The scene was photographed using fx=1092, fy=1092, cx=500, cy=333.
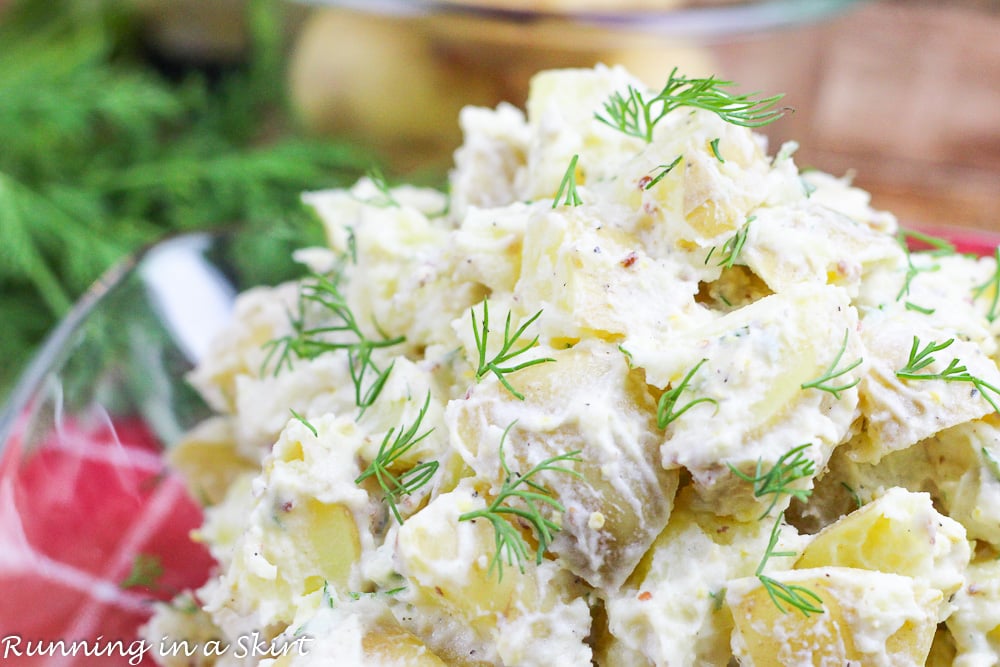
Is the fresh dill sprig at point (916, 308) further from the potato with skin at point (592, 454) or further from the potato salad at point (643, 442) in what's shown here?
the potato with skin at point (592, 454)

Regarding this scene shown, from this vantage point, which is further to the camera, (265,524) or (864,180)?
(864,180)

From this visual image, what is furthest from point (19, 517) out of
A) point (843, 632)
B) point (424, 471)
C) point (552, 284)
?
point (843, 632)

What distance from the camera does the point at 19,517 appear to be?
1.51 meters

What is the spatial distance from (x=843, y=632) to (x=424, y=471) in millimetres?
460

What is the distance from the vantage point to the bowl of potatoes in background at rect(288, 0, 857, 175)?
234 cm

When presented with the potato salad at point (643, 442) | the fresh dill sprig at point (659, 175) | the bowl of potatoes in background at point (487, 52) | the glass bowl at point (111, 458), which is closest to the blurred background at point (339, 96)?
the bowl of potatoes in background at point (487, 52)

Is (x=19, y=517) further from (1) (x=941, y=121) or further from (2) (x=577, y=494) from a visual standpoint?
(1) (x=941, y=121)

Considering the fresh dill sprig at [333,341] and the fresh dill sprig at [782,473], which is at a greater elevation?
the fresh dill sprig at [782,473]

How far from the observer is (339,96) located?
2674mm

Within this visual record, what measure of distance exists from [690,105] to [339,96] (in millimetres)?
1572

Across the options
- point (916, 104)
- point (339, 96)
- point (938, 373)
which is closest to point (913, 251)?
point (938, 373)

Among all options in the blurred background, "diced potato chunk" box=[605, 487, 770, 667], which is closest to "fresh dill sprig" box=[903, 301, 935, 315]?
"diced potato chunk" box=[605, 487, 770, 667]

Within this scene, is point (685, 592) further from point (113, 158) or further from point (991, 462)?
point (113, 158)

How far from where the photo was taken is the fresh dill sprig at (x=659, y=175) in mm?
1215
